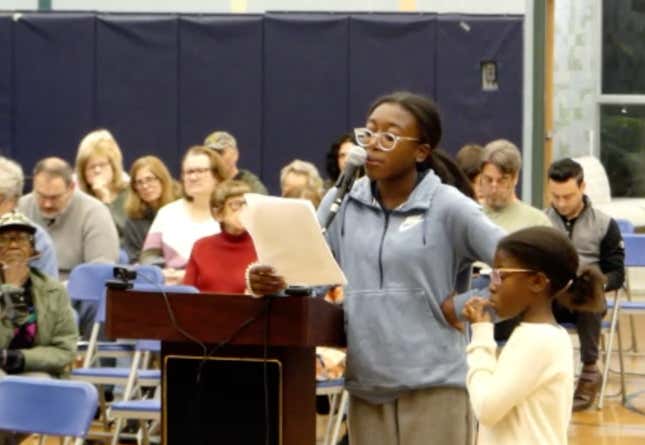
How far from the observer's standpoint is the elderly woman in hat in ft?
21.1

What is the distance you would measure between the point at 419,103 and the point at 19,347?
2900 millimetres

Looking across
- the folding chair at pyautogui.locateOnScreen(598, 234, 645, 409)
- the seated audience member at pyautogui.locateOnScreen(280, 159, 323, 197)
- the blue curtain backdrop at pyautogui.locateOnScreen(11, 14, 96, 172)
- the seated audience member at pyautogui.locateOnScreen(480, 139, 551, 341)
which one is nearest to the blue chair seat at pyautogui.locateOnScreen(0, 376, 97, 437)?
the seated audience member at pyautogui.locateOnScreen(480, 139, 551, 341)

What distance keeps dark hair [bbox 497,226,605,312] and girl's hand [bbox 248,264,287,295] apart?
59 centimetres

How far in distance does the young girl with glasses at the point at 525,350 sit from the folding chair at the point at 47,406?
6.55 ft

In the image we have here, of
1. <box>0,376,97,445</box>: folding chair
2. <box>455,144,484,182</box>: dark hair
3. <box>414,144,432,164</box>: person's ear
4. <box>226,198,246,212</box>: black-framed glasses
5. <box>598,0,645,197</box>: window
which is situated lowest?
<box>0,376,97,445</box>: folding chair

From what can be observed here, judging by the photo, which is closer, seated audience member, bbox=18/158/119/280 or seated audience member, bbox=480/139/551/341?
seated audience member, bbox=480/139/551/341

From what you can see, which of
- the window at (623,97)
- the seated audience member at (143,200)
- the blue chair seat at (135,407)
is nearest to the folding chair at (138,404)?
the blue chair seat at (135,407)

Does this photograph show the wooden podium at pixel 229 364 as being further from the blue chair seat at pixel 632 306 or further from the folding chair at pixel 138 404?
the blue chair seat at pixel 632 306

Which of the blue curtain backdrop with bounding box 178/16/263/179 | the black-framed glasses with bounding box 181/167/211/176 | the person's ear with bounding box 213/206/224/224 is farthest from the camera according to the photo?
the blue curtain backdrop with bounding box 178/16/263/179

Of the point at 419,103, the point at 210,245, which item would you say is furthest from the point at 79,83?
the point at 419,103

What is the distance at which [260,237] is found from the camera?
4.04 m

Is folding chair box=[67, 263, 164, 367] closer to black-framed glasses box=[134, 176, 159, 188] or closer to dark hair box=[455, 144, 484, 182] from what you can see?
black-framed glasses box=[134, 176, 159, 188]

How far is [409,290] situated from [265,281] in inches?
16.3

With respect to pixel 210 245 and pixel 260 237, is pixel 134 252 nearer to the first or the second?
pixel 210 245
